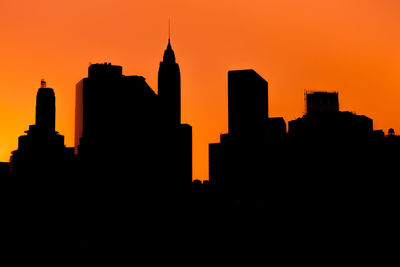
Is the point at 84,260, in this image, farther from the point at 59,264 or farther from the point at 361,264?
the point at 361,264

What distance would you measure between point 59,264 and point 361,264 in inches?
3246

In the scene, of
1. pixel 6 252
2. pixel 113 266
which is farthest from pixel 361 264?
pixel 6 252

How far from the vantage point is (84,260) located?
199 m

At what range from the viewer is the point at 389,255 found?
655 ft

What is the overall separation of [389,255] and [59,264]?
90.3m

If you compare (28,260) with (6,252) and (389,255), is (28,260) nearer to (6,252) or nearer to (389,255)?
(6,252)

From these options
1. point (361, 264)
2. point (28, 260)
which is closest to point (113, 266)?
point (28, 260)

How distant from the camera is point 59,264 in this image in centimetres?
19625

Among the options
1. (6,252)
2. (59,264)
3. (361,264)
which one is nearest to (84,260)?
(59,264)

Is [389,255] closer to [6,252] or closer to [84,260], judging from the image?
[84,260]

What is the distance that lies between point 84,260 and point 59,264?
22.6 ft

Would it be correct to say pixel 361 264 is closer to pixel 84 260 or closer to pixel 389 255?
pixel 389 255

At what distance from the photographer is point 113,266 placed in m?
199

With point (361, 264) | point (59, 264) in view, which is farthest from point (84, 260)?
point (361, 264)
